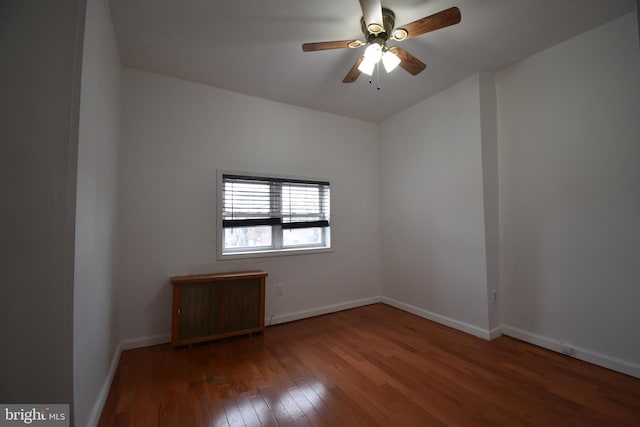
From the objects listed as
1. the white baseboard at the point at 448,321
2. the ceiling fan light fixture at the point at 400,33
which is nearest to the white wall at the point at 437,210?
the white baseboard at the point at 448,321

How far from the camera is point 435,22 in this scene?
1.63 m

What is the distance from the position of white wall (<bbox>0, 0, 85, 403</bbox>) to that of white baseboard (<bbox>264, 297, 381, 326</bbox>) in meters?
2.07

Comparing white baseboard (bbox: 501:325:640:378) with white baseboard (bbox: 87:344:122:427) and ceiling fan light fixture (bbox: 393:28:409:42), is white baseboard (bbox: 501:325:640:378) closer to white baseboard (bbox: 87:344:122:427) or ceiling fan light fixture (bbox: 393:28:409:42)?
ceiling fan light fixture (bbox: 393:28:409:42)

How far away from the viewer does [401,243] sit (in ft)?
12.0

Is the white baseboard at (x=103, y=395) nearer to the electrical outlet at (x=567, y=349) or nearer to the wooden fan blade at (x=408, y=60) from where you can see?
the wooden fan blade at (x=408, y=60)

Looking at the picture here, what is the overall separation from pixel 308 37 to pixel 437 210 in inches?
92.3

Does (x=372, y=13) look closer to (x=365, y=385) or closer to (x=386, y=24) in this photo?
(x=386, y=24)

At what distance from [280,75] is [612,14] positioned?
276 centimetres

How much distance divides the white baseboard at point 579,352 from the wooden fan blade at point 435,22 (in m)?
2.80

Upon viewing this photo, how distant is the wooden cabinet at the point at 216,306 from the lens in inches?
97.7

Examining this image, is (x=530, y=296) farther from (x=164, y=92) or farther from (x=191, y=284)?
(x=164, y=92)

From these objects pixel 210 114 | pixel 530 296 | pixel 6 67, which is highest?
pixel 210 114

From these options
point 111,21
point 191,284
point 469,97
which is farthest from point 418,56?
point 191,284

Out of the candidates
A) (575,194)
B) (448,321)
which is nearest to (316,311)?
(448,321)
